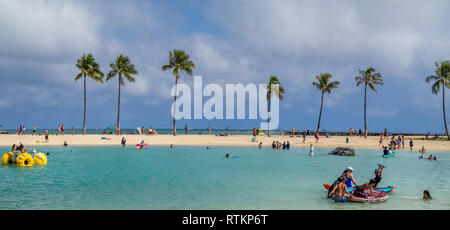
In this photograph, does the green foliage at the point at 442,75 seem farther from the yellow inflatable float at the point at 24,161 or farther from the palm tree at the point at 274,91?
the yellow inflatable float at the point at 24,161

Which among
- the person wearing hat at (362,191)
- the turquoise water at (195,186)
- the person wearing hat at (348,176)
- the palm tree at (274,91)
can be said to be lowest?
the turquoise water at (195,186)

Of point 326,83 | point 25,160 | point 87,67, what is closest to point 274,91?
point 326,83

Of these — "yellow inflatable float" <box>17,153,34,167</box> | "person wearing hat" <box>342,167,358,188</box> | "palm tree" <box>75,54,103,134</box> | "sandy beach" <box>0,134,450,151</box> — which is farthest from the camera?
"palm tree" <box>75,54,103,134</box>

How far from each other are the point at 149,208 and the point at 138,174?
1296cm

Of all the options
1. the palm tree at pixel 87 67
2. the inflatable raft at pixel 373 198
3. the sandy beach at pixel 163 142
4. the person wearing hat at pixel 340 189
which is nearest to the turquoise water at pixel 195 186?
the inflatable raft at pixel 373 198

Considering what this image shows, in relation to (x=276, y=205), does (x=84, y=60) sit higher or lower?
higher

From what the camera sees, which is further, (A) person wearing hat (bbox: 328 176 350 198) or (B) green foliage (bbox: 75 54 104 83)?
(B) green foliage (bbox: 75 54 104 83)

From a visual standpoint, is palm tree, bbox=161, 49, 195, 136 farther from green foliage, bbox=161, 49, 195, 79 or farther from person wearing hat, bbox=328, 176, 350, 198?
person wearing hat, bbox=328, 176, 350, 198

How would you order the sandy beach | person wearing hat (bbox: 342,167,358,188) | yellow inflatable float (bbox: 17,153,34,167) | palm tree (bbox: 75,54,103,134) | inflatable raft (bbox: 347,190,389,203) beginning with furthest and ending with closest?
1. palm tree (bbox: 75,54,103,134)
2. the sandy beach
3. yellow inflatable float (bbox: 17,153,34,167)
4. person wearing hat (bbox: 342,167,358,188)
5. inflatable raft (bbox: 347,190,389,203)

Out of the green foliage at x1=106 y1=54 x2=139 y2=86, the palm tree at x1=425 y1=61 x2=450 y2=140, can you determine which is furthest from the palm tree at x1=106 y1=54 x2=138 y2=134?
the palm tree at x1=425 y1=61 x2=450 y2=140
